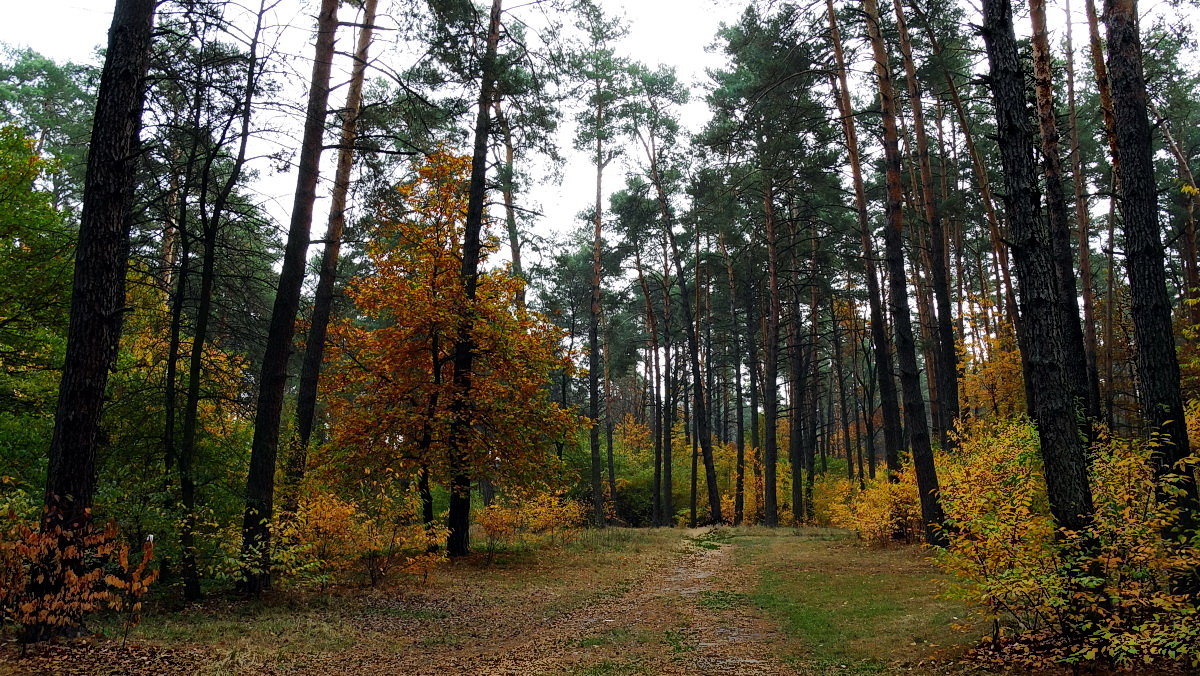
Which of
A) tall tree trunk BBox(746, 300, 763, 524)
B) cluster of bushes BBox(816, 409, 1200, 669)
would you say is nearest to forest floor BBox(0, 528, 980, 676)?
cluster of bushes BBox(816, 409, 1200, 669)

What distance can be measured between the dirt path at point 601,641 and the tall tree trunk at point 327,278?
13.9 feet

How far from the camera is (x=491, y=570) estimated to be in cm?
1215

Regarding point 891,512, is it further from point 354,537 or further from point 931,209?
point 354,537

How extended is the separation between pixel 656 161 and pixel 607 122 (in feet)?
7.12

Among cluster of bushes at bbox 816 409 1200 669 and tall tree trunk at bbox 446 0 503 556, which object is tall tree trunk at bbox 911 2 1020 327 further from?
tall tree trunk at bbox 446 0 503 556

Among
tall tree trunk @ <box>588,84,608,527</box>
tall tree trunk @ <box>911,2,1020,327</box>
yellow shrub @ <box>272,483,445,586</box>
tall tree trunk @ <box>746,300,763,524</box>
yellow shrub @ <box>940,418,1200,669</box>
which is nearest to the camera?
yellow shrub @ <box>940,418,1200,669</box>

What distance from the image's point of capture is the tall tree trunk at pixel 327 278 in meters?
10.4

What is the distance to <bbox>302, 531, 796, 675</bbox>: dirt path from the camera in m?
6.09

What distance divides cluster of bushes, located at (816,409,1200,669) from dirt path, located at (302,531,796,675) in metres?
1.87

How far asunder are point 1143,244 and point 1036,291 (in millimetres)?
1837

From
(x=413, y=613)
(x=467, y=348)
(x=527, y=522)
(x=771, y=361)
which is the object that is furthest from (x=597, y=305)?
(x=413, y=613)

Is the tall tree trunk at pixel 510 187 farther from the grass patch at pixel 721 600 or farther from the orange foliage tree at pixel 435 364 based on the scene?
the grass patch at pixel 721 600

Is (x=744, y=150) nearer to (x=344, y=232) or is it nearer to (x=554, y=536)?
(x=344, y=232)

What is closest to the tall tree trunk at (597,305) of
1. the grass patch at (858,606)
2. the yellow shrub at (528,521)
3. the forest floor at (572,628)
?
the yellow shrub at (528,521)
